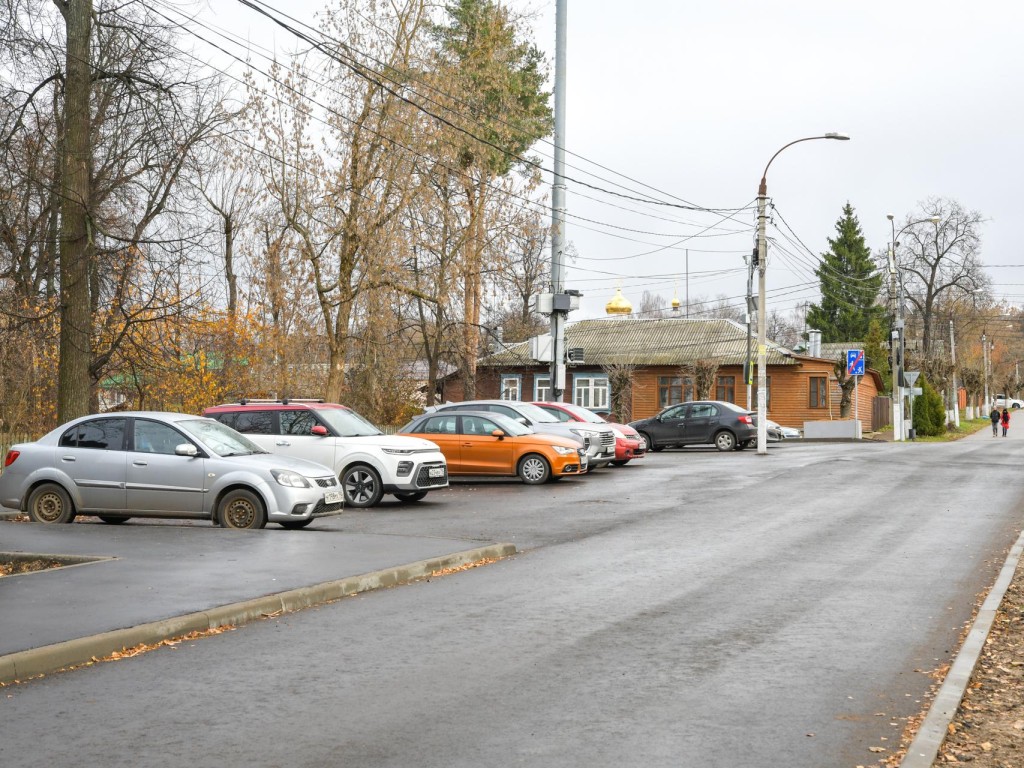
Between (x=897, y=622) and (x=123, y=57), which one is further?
(x=123, y=57)

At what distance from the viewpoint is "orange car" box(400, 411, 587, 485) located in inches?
924

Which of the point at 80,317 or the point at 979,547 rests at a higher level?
the point at 80,317

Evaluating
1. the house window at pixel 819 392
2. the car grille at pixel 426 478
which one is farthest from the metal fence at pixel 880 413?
the car grille at pixel 426 478

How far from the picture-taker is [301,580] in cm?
1059

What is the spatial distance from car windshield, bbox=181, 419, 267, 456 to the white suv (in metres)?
3.03

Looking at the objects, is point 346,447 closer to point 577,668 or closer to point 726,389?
point 577,668

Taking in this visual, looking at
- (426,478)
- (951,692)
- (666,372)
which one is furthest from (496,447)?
(666,372)

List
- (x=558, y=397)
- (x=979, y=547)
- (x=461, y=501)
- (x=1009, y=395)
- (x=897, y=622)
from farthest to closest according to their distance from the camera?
(x=1009, y=395)
(x=558, y=397)
(x=461, y=501)
(x=979, y=547)
(x=897, y=622)

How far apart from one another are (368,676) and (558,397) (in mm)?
23831

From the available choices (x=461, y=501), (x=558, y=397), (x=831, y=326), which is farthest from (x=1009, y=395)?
(x=461, y=501)

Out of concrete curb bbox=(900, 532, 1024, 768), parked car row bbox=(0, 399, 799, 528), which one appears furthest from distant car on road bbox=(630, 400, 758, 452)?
concrete curb bbox=(900, 532, 1024, 768)

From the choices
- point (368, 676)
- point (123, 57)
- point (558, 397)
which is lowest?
point (368, 676)

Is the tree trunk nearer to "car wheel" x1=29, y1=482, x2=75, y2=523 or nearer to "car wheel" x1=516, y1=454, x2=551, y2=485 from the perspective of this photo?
"car wheel" x1=29, y1=482, x2=75, y2=523

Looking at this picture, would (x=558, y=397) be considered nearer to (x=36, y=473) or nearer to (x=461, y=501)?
(x=461, y=501)
